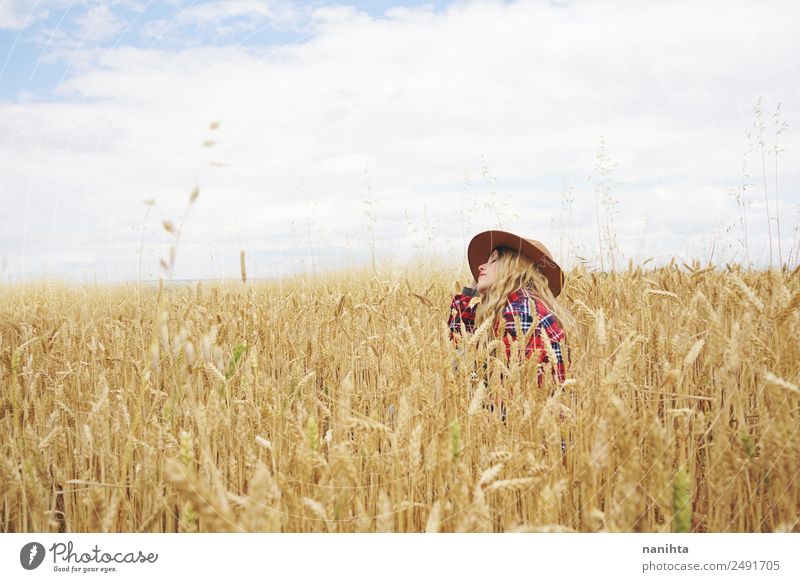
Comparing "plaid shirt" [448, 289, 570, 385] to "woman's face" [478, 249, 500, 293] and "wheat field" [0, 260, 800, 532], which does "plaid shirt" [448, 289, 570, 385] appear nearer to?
"woman's face" [478, 249, 500, 293]

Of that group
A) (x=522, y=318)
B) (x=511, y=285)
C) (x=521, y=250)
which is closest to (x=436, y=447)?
(x=522, y=318)

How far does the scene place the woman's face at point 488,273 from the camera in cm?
271

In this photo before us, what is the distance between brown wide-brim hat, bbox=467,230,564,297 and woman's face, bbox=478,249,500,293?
0.06 m

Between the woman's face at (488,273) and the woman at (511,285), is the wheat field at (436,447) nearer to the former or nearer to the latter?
the woman at (511,285)

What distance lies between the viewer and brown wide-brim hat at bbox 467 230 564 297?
264cm

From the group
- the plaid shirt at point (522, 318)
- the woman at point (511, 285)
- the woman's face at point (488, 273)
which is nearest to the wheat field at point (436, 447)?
the plaid shirt at point (522, 318)

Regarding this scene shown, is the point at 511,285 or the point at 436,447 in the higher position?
the point at 511,285

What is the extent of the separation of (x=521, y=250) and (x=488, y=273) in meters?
0.19

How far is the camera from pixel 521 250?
270cm

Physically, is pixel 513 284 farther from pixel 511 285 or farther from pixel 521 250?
pixel 521 250

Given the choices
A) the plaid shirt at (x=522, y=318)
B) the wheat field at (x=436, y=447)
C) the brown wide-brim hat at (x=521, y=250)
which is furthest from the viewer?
the brown wide-brim hat at (x=521, y=250)

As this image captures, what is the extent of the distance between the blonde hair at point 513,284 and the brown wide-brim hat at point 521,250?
4 centimetres
